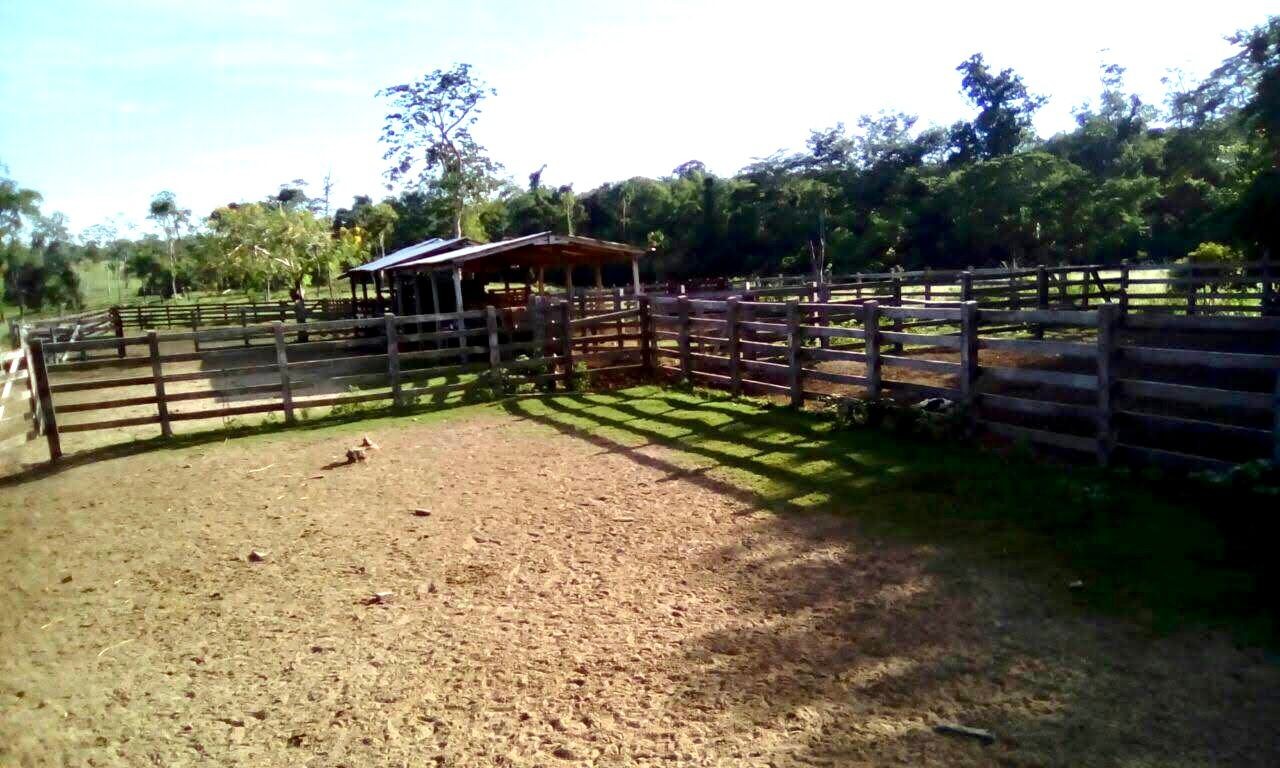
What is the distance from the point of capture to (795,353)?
10.2 meters

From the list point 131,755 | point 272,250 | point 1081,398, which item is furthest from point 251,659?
point 272,250

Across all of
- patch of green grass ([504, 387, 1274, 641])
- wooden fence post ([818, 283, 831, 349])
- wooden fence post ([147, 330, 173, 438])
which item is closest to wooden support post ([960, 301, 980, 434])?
patch of green grass ([504, 387, 1274, 641])

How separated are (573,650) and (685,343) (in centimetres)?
859

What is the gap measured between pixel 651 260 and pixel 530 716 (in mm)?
55488

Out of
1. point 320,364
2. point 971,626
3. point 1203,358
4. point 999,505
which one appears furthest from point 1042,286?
point 971,626

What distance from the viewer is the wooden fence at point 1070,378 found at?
6250 mm

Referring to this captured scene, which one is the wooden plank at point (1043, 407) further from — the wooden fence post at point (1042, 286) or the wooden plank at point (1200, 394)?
the wooden fence post at point (1042, 286)

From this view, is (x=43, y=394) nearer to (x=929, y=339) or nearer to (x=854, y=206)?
(x=929, y=339)

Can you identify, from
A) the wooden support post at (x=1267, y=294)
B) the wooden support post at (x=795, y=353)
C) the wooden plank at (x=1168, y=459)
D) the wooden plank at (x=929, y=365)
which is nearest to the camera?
the wooden plank at (x=1168, y=459)

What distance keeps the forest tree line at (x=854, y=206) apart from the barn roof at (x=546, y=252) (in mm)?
14714

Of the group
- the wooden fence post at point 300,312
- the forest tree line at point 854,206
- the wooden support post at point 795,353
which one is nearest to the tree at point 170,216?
the forest tree line at point 854,206

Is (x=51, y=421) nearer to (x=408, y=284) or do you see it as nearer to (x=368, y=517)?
(x=368, y=517)

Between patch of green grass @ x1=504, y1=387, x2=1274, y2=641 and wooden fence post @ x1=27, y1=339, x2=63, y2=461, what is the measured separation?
21.3 feet

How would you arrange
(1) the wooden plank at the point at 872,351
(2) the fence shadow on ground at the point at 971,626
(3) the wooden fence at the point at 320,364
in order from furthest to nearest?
(3) the wooden fence at the point at 320,364
(1) the wooden plank at the point at 872,351
(2) the fence shadow on ground at the point at 971,626
